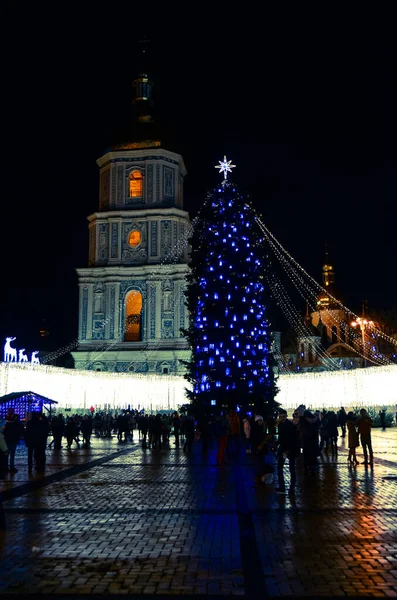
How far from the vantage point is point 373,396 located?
122 feet

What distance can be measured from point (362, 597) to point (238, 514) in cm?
463

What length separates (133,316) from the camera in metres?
61.8

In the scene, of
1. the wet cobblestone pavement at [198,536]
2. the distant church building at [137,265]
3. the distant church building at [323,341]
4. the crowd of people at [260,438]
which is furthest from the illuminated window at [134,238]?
the wet cobblestone pavement at [198,536]

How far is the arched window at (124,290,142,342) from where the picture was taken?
59.7 meters

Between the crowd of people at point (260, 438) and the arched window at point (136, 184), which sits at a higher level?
the arched window at point (136, 184)

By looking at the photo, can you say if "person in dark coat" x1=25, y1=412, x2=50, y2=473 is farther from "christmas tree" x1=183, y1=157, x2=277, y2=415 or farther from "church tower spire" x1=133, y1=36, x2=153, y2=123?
"church tower spire" x1=133, y1=36, x2=153, y2=123

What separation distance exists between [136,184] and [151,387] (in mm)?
23118

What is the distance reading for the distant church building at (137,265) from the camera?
56.3m

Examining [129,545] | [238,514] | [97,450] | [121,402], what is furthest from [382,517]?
[121,402]

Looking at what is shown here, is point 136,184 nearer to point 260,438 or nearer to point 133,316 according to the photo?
point 133,316

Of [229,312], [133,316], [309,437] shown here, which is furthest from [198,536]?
[133,316]

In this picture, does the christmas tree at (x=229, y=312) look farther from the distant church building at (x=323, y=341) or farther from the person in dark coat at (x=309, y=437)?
the distant church building at (x=323, y=341)

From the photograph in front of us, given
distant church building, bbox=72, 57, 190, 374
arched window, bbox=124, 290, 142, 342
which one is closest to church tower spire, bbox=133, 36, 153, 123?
distant church building, bbox=72, 57, 190, 374

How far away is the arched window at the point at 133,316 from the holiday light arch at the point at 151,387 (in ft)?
39.1
